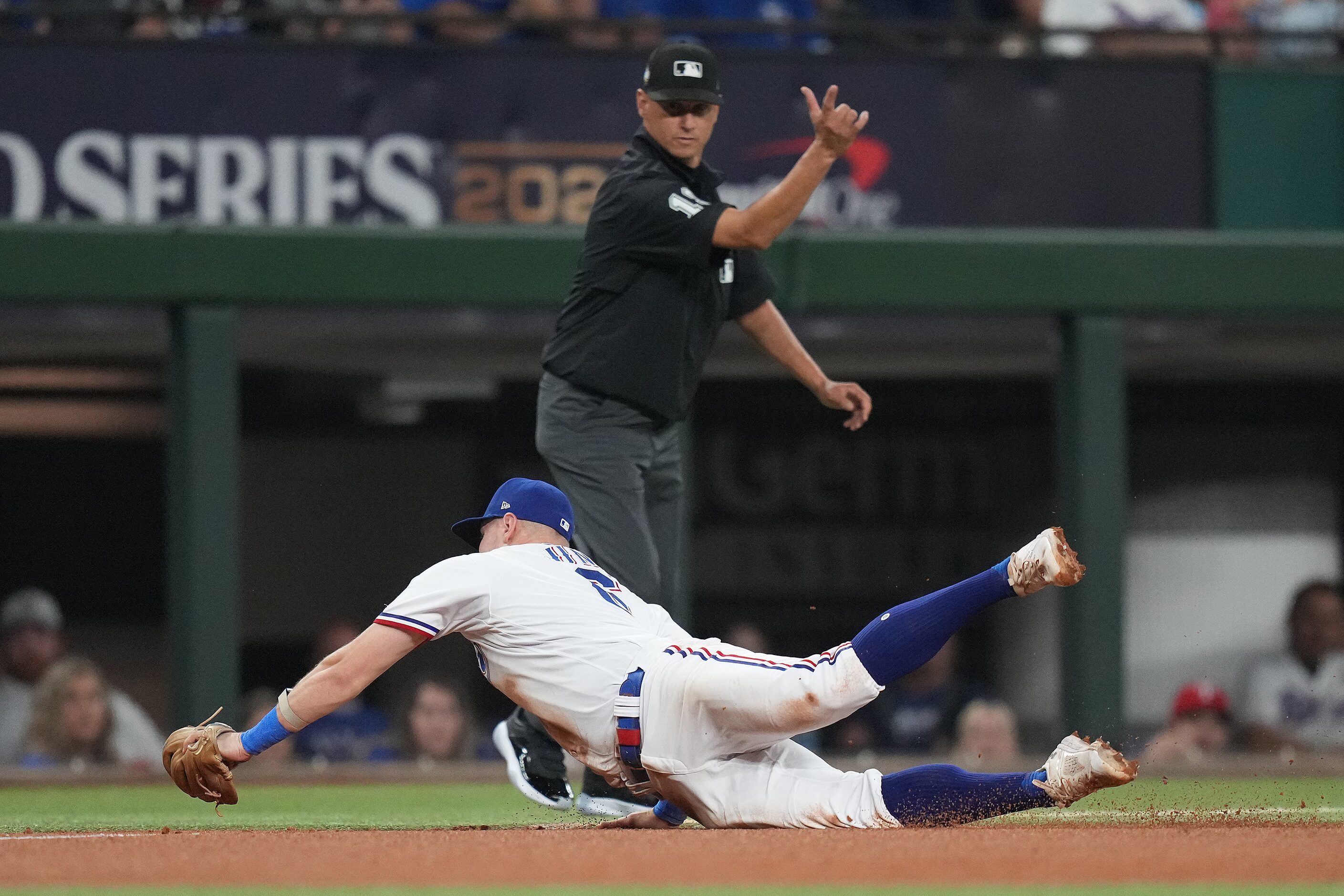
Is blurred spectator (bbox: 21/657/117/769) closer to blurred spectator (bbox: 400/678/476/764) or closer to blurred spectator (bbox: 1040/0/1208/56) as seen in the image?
blurred spectator (bbox: 400/678/476/764)

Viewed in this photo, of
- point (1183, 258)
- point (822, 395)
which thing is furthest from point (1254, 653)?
point (822, 395)

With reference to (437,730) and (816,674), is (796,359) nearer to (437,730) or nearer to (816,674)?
(816,674)

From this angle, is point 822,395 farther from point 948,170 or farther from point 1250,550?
point 1250,550

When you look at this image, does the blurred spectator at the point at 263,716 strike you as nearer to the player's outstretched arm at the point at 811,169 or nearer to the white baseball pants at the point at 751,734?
the white baseball pants at the point at 751,734

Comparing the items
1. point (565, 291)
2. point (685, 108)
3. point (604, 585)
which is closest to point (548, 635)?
point (604, 585)

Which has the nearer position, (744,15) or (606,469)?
(606,469)

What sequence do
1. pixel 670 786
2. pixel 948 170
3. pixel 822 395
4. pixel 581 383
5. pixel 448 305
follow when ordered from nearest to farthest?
pixel 670 786 → pixel 581 383 → pixel 822 395 → pixel 448 305 → pixel 948 170
